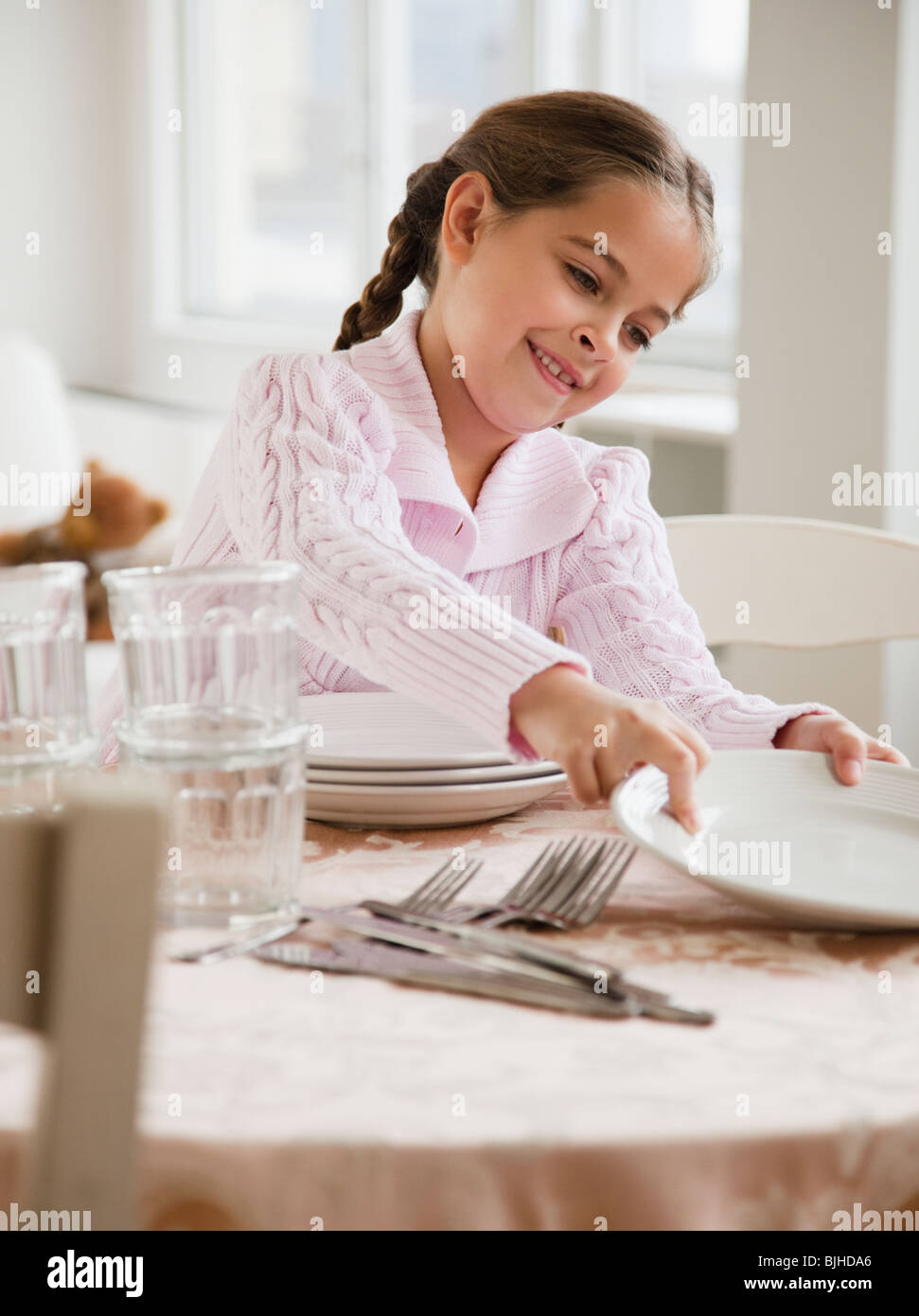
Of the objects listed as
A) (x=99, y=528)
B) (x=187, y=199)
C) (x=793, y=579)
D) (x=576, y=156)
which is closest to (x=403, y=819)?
(x=576, y=156)

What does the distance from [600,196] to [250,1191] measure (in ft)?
3.16

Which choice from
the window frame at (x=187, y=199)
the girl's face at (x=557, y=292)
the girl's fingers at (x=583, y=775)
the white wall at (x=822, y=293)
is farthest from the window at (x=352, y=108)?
the girl's fingers at (x=583, y=775)

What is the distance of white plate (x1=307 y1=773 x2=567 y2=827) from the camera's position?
92cm

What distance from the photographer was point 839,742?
1021 mm

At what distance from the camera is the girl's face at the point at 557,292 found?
127cm

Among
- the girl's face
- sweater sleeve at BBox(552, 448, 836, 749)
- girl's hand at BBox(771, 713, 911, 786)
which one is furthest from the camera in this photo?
the girl's face

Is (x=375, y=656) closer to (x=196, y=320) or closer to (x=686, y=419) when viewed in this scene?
(x=686, y=419)

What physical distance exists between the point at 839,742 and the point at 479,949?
41cm

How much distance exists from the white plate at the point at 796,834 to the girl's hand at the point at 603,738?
0.7 inches

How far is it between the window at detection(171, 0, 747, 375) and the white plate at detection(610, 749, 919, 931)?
2320 millimetres

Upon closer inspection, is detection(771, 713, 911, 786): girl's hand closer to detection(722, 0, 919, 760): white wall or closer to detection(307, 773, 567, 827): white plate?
detection(307, 773, 567, 827): white plate

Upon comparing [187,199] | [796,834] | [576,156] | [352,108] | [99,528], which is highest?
[352,108]

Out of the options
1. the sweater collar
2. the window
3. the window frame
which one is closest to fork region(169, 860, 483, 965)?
the sweater collar

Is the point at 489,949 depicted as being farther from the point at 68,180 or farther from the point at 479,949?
the point at 68,180
